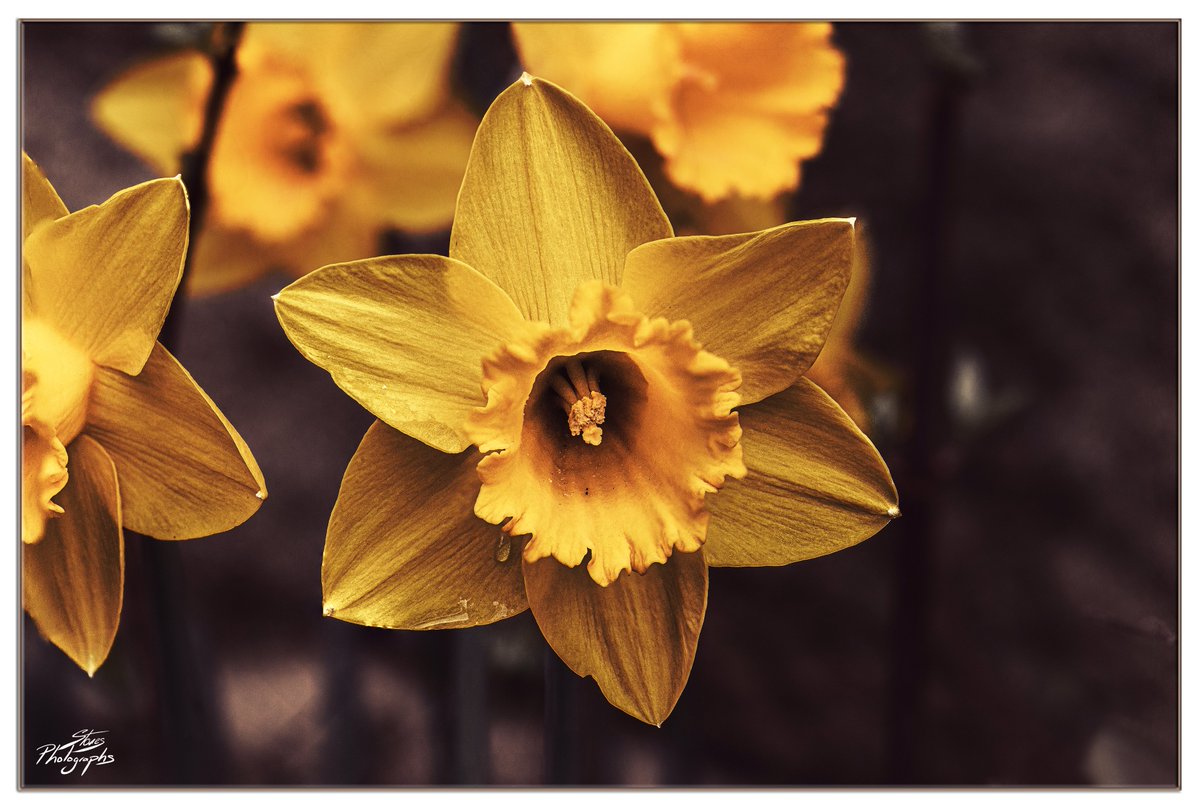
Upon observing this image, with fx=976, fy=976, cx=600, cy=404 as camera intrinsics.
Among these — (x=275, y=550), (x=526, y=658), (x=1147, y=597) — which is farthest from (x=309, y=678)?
(x=1147, y=597)

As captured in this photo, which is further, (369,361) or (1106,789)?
(1106,789)

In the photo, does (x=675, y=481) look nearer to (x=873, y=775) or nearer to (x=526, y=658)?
(x=526, y=658)

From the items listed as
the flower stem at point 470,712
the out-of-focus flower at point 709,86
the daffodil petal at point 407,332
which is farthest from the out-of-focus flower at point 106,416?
the out-of-focus flower at point 709,86

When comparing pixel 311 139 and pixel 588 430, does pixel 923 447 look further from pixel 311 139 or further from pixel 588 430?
pixel 311 139

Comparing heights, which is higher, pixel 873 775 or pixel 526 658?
pixel 526 658

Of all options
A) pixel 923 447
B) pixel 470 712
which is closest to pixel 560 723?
pixel 470 712

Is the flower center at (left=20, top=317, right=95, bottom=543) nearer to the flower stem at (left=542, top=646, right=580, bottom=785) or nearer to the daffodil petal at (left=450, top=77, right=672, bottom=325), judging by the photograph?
the daffodil petal at (left=450, top=77, right=672, bottom=325)
